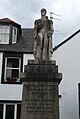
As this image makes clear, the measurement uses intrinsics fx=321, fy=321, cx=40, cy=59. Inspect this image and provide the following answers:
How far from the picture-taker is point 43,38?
12891 millimetres

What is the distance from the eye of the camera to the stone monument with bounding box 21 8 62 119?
11891 mm

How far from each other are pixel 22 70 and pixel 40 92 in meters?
12.5

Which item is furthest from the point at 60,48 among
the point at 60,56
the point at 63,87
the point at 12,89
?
the point at 12,89

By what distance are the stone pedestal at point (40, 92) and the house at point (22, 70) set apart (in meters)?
11.7

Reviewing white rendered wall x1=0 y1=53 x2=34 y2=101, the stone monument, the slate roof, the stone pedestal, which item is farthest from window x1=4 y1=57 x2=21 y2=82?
the stone pedestal

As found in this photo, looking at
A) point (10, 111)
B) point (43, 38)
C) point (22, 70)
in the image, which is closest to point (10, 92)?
point (10, 111)

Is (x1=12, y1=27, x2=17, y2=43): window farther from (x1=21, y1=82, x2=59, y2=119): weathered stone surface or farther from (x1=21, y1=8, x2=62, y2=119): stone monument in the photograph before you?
(x1=21, y1=82, x2=59, y2=119): weathered stone surface

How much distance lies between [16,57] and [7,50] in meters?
0.88

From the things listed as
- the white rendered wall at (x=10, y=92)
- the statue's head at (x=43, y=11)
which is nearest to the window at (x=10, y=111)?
the white rendered wall at (x=10, y=92)

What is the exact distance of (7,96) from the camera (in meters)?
23.8

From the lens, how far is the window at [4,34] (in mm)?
26498

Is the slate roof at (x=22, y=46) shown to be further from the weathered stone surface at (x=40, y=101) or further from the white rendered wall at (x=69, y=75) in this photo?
the weathered stone surface at (x=40, y=101)

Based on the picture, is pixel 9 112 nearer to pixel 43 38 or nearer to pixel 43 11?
pixel 43 38

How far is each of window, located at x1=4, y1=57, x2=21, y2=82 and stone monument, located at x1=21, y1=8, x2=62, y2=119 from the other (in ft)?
38.9
